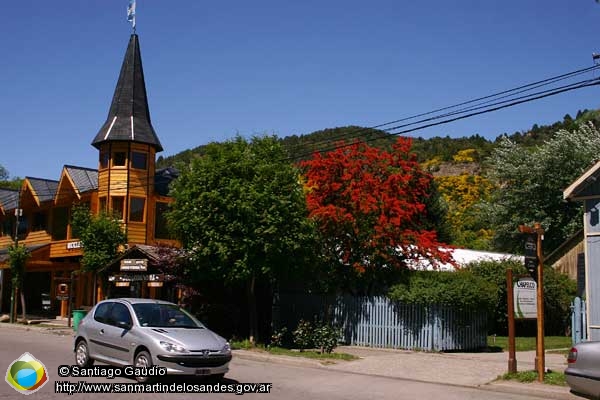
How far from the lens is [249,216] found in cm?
1936

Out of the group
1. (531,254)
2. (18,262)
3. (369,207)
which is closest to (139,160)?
(18,262)

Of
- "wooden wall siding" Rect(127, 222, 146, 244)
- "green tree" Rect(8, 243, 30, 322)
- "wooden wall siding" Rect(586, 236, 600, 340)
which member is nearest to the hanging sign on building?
"wooden wall siding" Rect(127, 222, 146, 244)

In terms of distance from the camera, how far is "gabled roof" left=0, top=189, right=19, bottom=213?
4125 centimetres

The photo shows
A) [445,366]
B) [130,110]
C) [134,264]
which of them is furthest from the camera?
[130,110]

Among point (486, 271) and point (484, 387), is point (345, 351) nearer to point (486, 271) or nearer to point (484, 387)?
point (484, 387)

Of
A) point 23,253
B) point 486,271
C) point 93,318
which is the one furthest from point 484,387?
point 23,253

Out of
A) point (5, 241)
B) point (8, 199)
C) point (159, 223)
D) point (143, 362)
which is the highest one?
point (8, 199)

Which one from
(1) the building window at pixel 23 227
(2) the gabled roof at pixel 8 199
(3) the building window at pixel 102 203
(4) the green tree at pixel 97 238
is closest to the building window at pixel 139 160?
(3) the building window at pixel 102 203

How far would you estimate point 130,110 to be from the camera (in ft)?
111

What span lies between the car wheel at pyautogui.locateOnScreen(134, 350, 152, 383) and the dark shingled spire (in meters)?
21.9

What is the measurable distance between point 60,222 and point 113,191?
5818mm

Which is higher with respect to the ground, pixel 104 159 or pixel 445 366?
pixel 104 159

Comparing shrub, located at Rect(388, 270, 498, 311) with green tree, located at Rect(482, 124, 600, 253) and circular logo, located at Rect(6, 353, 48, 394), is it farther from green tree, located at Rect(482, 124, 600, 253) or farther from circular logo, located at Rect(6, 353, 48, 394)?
green tree, located at Rect(482, 124, 600, 253)

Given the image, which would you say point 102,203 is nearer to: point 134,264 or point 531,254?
point 134,264
